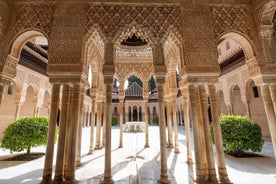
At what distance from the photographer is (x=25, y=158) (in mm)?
6359

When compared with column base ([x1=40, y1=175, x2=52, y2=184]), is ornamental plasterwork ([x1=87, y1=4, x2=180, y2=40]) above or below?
above

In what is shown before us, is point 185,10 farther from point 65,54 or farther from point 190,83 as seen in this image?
point 65,54

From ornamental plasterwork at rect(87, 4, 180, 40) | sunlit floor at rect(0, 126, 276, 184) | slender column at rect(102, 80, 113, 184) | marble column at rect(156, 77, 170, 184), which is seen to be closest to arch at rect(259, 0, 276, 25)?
ornamental plasterwork at rect(87, 4, 180, 40)

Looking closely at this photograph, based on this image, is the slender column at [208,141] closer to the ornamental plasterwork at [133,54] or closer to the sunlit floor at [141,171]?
the sunlit floor at [141,171]

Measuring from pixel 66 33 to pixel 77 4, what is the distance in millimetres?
967

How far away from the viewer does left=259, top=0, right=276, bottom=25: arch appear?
4.10 metres

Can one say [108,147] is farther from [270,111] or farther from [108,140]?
[270,111]

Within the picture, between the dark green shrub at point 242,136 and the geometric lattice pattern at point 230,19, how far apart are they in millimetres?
3768

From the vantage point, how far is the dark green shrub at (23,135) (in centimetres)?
619

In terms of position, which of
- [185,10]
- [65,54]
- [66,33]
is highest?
[185,10]

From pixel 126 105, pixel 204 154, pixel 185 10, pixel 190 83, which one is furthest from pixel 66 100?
pixel 126 105

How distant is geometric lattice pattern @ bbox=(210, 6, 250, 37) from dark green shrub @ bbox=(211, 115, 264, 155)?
3768 mm

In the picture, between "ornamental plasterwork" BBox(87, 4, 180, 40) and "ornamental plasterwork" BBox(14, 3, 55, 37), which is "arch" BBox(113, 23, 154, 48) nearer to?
"ornamental plasterwork" BBox(87, 4, 180, 40)

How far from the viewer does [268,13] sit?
14.1 feet
